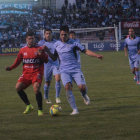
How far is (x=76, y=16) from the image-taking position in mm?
55188

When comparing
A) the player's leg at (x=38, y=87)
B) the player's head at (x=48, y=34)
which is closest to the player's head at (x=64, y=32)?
the player's leg at (x=38, y=87)

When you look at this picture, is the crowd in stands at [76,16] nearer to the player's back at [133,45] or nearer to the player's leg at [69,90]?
the player's back at [133,45]

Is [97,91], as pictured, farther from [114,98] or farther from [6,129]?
[6,129]

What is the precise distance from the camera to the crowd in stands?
2029 inches

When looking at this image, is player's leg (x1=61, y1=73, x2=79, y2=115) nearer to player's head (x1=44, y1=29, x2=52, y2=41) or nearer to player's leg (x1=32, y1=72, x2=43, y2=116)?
player's leg (x1=32, y1=72, x2=43, y2=116)

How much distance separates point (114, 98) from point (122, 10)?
44466 mm

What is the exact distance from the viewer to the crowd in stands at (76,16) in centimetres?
5153

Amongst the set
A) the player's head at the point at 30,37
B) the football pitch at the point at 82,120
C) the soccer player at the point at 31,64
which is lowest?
the football pitch at the point at 82,120

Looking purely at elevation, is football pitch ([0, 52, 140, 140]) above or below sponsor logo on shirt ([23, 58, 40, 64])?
below

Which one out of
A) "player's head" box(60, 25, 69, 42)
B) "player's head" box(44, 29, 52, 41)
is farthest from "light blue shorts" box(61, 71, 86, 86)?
"player's head" box(44, 29, 52, 41)

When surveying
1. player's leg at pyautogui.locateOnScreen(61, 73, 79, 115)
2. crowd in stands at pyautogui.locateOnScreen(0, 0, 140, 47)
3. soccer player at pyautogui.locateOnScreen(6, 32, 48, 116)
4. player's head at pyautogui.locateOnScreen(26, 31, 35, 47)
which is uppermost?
crowd in stands at pyautogui.locateOnScreen(0, 0, 140, 47)

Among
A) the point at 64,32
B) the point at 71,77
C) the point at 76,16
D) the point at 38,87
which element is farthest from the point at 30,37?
the point at 76,16

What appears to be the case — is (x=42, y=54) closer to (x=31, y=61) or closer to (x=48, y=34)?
(x=31, y=61)

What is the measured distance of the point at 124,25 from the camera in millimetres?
51375
